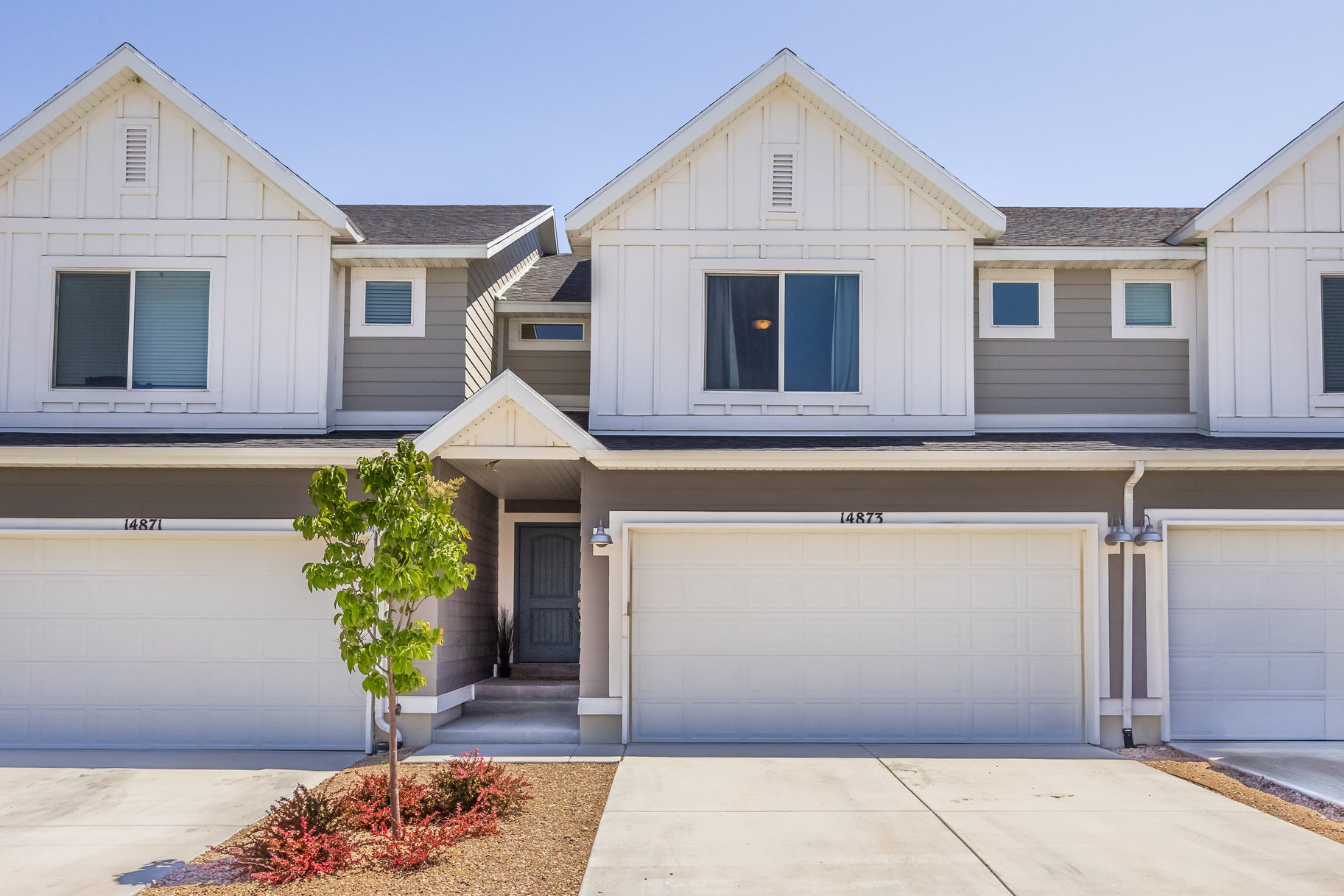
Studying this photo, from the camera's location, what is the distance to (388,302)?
12.7 metres

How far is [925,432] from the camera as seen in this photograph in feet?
39.1

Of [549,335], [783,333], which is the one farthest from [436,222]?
[783,333]

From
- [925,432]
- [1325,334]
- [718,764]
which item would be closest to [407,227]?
[925,432]

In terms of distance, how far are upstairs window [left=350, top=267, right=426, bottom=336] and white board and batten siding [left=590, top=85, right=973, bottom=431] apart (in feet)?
7.06

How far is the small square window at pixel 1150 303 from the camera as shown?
12.7 meters

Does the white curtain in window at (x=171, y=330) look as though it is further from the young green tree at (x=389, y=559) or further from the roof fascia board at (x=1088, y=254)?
the roof fascia board at (x=1088, y=254)

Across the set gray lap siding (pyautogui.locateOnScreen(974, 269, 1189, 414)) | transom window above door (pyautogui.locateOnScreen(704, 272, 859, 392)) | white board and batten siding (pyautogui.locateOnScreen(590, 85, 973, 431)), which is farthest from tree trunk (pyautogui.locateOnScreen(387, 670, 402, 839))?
gray lap siding (pyautogui.locateOnScreen(974, 269, 1189, 414))

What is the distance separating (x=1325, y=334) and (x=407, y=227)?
34.5 ft

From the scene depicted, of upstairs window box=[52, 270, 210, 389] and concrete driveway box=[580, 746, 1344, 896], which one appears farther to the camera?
upstairs window box=[52, 270, 210, 389]

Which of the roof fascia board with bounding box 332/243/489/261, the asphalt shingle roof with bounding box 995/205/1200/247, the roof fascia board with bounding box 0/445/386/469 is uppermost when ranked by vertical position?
the asphalt shingle roof with bounding box 995/205/1200/247

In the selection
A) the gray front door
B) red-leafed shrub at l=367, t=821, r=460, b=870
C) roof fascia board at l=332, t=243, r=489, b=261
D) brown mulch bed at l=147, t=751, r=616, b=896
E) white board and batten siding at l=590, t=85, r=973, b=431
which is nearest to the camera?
brown mulch bed at l=147, t=751, r=616, b=896

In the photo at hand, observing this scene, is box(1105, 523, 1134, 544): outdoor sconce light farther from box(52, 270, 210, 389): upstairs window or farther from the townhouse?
box(52, 270, 210, 389): upstairs window

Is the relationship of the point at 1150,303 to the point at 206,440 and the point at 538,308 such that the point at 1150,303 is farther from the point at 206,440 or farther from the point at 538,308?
the point at 206,440

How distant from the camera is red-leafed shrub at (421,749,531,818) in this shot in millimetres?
7789
